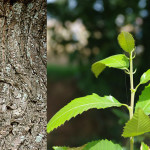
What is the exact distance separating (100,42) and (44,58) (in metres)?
3.75

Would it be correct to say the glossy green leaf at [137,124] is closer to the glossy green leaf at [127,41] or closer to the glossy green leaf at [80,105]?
the glossy green leaf at [80,105]

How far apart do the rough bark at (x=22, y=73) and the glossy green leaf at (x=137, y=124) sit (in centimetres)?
43

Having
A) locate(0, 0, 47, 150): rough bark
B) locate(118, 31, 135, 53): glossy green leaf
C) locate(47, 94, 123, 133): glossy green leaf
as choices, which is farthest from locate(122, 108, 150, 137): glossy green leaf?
locate(0, 0, 47, 150): rough bark

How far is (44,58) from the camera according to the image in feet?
3.93

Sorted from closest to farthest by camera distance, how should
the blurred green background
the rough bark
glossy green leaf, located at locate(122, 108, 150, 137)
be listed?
glossy green leaf, located at locate(122, 108, 150, 137)
the rough bark
the blurred green background

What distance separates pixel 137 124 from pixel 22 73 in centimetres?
50

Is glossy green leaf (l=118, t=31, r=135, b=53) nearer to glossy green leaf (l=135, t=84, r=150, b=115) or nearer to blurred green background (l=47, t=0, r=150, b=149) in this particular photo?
glossy green leaf (l=135, t=84, r=150, b=115)

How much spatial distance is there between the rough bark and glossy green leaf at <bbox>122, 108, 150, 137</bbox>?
0.43 m

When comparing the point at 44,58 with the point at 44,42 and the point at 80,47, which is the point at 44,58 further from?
the point at 80,47

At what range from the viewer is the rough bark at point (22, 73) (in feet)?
3.66

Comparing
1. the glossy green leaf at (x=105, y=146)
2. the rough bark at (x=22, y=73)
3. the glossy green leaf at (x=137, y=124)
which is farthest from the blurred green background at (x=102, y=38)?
the glossy green leaf at (x=137, y=124)

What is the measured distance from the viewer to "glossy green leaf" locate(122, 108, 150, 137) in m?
0.84

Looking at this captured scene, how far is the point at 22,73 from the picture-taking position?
1136mm

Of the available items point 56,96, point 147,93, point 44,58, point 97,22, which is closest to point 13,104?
point 44,58
